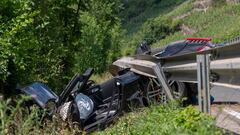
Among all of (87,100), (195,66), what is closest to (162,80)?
(195,66)

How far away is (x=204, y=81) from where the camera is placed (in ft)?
20.2

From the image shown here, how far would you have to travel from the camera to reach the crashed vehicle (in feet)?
26.4

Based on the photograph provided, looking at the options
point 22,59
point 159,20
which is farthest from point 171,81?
point 159,20

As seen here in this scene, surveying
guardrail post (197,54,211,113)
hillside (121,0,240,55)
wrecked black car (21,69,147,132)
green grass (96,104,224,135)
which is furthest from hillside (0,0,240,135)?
hillside (121,0,240,55)

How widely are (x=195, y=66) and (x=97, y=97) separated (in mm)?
2616

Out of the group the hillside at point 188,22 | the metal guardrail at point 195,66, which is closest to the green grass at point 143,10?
the hillside at point 188,22

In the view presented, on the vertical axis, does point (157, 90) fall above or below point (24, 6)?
below

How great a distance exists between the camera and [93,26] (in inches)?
2004

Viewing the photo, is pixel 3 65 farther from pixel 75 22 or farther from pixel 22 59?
pixel 75 22

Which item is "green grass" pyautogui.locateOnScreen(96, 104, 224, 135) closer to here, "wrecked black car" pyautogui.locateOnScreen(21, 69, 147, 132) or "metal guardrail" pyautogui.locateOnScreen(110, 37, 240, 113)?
"metal guardrail" pyautogui.locateOnScreen(110, 37, 240, 113)

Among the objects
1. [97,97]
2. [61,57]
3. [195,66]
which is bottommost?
[61,57]

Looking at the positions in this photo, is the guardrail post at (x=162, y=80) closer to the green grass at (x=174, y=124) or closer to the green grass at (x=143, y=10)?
the green grass at (x=174, y=124)

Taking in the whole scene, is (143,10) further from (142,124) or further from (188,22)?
(142,124)

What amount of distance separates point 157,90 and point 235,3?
86.6 m
